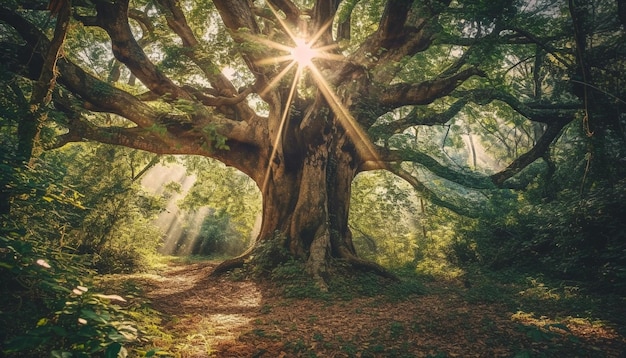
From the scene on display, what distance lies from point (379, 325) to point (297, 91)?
7093mm

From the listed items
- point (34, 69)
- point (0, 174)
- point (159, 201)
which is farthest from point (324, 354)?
point (159, 201)

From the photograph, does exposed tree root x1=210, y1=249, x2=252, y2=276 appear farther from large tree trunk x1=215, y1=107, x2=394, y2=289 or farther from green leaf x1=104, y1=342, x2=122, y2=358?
green leaf x1=104, y1=342, x2=122, y2=358

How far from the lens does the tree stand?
23.1 feet

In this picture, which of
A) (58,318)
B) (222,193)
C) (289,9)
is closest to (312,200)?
(289,9)

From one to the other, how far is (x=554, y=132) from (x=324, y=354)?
10.3 metres

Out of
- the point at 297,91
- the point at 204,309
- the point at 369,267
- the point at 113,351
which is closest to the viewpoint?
the point at 113,351

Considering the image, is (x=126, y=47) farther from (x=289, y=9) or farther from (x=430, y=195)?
(x=430, y=195)

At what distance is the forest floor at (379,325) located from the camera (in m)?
3.50

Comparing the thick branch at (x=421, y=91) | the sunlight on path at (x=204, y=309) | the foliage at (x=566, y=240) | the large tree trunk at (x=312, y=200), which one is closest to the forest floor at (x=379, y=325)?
the sunlight on path at (x=204, y=309)

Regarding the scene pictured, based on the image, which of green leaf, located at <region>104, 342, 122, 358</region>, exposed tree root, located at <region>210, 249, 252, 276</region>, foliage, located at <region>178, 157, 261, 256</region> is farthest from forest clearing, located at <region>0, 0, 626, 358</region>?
foliage, located at <region>178, 157, 261, 256</region>

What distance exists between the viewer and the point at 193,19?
9.34m

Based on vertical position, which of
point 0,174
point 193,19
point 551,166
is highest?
point 193,19

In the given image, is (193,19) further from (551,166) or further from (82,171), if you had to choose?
(551,166)

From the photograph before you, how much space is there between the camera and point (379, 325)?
4543mm
